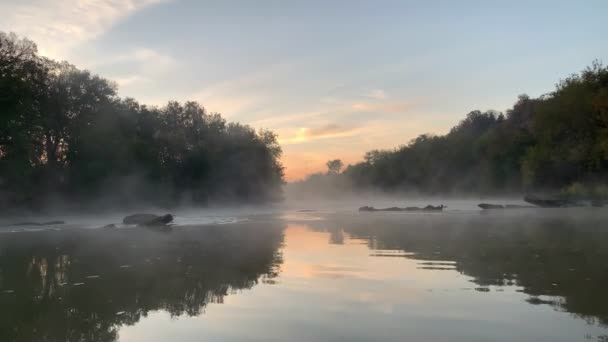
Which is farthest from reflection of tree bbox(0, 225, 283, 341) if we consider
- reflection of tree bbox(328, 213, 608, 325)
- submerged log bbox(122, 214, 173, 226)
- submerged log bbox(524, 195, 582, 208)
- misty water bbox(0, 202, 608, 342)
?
submerged log bbox(524, 195, 582, 208)

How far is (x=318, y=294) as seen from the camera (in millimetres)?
8070

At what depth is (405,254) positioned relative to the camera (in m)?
12.8

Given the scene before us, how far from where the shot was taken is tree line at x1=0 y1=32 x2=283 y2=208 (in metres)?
39.8

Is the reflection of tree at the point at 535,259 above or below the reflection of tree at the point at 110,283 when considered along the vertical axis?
above

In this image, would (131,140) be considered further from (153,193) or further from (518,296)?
(518,296)

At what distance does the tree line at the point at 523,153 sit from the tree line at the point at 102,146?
38.4m

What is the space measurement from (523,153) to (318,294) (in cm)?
7249

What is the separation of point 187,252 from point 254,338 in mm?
9196

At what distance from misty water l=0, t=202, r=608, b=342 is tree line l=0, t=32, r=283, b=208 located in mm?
30395

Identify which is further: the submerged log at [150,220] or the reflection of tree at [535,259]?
the submerged log at [150,220]

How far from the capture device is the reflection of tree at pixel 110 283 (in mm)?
→ 6719

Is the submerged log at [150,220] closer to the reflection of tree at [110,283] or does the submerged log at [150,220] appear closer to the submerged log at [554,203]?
the reflection of tree at [110,283]

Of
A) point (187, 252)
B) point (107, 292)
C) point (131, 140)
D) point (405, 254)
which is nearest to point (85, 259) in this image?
point (187, 252)

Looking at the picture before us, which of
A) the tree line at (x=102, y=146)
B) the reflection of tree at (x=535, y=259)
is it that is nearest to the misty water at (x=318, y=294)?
the reflection of tree at (x=535, y=259)
